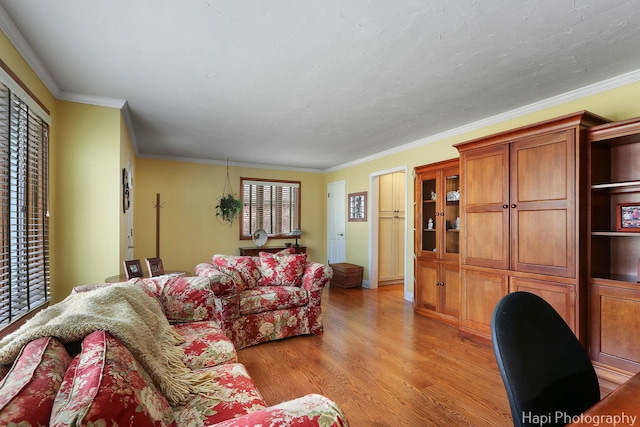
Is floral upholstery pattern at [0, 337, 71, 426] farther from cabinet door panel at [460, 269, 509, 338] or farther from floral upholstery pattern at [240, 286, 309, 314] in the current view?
cabinet door panel at [460, 269, 509, 338]

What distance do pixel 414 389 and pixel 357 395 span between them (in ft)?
1.36

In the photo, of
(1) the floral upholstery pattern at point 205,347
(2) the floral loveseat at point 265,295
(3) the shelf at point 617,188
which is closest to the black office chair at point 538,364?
Result: (1) the floral upholstery pattern at point 205,347

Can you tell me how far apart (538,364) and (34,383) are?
1.30 meters

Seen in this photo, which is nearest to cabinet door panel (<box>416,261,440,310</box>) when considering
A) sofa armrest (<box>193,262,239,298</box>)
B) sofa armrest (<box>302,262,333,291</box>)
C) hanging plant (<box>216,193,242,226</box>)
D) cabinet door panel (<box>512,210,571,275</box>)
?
cabinet door panel (<box>512,210,571,275</box>)

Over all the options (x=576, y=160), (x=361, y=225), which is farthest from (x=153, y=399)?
(x=361, y=225)

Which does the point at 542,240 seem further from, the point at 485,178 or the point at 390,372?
the point at 390,372

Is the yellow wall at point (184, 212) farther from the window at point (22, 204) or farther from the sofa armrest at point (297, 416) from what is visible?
the sofa armrest at point (297, 416)

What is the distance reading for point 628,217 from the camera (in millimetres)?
2287

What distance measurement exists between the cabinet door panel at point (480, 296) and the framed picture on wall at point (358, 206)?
259cm

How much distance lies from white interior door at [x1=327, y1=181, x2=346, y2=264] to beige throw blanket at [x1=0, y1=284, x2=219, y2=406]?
4700 mm

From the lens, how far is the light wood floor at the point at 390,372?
6.28 ft

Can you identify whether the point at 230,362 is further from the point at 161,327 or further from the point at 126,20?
the point at 126,20

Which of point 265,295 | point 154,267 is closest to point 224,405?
point 265,295

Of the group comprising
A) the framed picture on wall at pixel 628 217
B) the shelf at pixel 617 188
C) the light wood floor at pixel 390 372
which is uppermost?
the shelf at pixel 617 188
